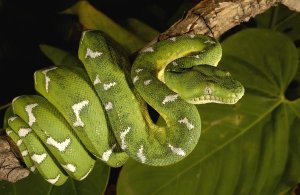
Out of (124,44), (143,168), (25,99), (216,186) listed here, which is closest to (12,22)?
(124,44)

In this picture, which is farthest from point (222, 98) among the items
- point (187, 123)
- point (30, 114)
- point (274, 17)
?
point (274, 17)

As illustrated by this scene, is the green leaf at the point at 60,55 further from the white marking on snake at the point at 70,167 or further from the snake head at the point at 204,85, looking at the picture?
the snake head at the point at 204,85

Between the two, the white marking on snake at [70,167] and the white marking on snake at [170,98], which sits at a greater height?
the white marking on snake at [170,98]

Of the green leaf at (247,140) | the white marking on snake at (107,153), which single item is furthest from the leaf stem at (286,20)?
the white marking on snake at (107,153)

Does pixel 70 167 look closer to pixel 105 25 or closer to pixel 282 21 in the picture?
pixel 105 25

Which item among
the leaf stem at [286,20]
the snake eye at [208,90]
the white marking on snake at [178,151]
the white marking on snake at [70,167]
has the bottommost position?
the leaf stem at [286,20]

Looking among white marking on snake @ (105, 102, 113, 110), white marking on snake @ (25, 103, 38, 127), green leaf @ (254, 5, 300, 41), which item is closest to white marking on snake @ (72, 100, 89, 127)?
white marking on snake @ (105, 102, 113, 110)

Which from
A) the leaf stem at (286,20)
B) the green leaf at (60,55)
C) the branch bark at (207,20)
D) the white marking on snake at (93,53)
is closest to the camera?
the white marking on snake at (93,53)
